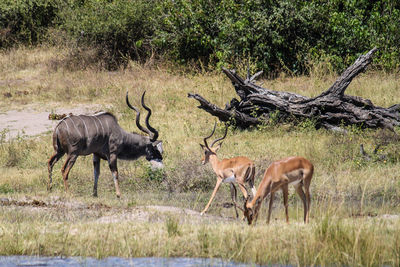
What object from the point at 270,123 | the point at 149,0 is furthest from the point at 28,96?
the point at 270,123

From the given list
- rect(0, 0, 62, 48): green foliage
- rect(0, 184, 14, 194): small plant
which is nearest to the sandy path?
rect(0, 184, 14, 194): small plant

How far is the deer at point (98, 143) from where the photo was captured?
10062 millimetres

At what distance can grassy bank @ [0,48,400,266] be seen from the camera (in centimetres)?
623

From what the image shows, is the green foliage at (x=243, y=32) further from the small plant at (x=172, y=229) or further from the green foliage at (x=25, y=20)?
the small plant at (x=172, y=229)

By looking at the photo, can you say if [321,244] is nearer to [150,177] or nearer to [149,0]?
[150,177]

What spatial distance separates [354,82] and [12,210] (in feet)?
36.1

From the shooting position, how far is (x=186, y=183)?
10.5m

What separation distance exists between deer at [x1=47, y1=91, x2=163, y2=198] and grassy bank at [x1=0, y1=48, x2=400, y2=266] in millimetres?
333

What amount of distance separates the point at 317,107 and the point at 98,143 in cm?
507

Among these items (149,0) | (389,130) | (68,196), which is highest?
(149,0)

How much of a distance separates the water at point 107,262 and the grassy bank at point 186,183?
4.4 inches

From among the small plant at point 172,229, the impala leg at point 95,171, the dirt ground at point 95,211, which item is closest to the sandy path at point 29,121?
the impala leg at point 95,171

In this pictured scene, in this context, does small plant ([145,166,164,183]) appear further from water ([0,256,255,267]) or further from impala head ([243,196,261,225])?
water ([0,256,255,267])

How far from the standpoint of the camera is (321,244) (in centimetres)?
602
